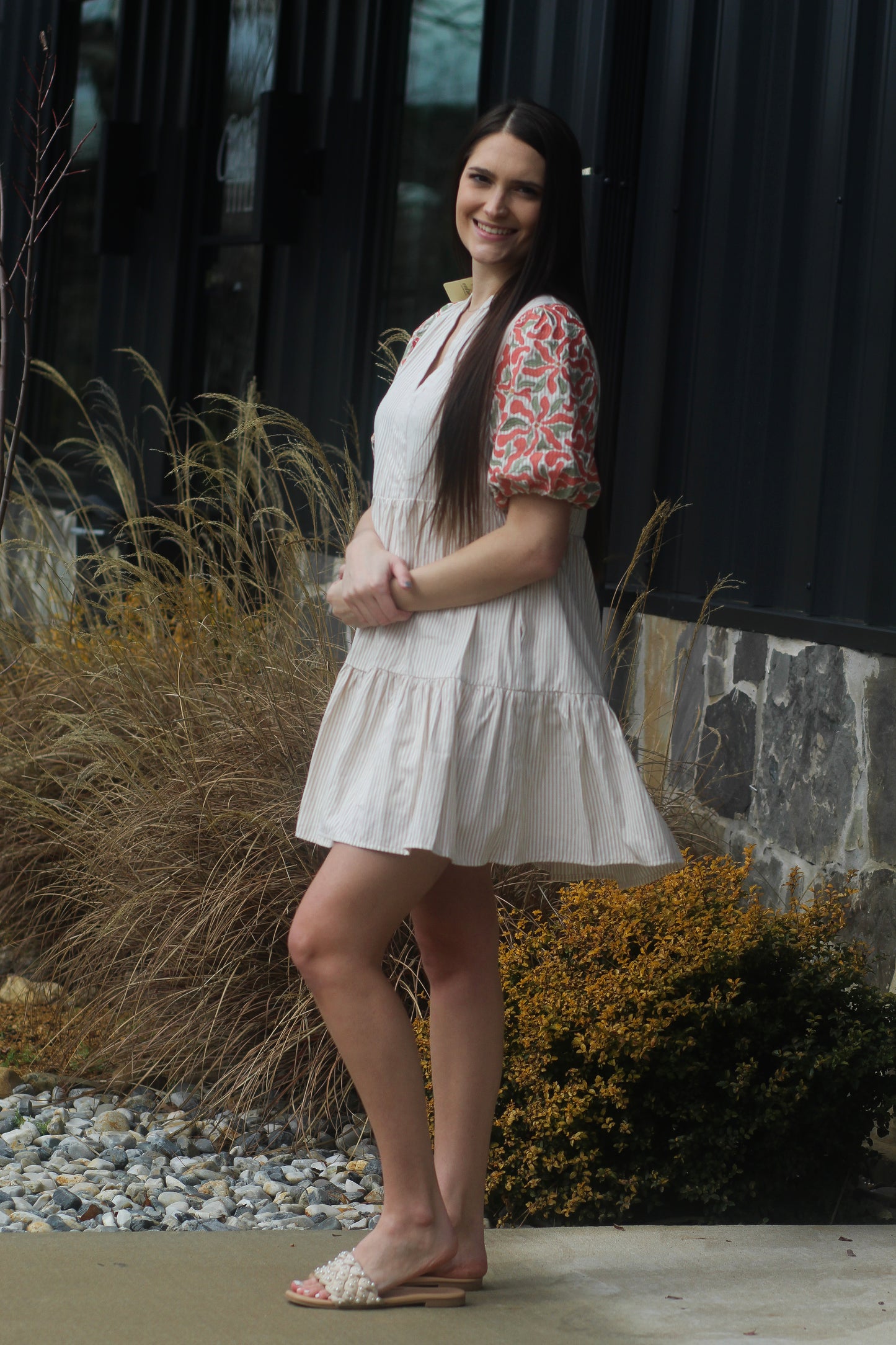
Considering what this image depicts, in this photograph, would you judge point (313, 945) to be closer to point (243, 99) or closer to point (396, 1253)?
point (396, 1253)

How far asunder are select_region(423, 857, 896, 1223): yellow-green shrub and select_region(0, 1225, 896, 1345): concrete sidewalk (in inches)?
6.1

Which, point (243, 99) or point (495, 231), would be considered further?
point (243, 99)

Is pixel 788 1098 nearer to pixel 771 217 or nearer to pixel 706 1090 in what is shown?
pixel 706 1090

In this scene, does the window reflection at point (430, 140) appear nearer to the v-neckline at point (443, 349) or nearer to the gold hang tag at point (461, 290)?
the gold hang tag at point (461, 290)

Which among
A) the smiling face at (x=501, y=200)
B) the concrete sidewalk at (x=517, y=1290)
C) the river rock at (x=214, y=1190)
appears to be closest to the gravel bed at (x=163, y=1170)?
the river rock at (x=214, y=1190)

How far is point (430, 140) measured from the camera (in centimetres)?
569

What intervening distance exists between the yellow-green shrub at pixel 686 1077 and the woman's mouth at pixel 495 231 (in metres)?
1.31

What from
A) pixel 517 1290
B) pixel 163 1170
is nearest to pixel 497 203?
pixel 517 1290

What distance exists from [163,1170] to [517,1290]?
0.94 m

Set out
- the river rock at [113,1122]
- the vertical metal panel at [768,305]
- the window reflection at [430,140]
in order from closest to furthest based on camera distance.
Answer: the river rock at [113,1122] → the vertical metal panel at [768,305] → the window reflection at [430,140]

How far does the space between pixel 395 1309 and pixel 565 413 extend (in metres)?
1.26

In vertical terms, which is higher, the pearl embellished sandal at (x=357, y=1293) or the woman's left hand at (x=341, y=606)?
the woman's left hand at (x=341, y=606)

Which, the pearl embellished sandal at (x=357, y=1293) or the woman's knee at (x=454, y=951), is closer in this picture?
the pearl embellished sandal at (x=357, y=1293)

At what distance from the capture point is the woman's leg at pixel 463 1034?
2.10 m
